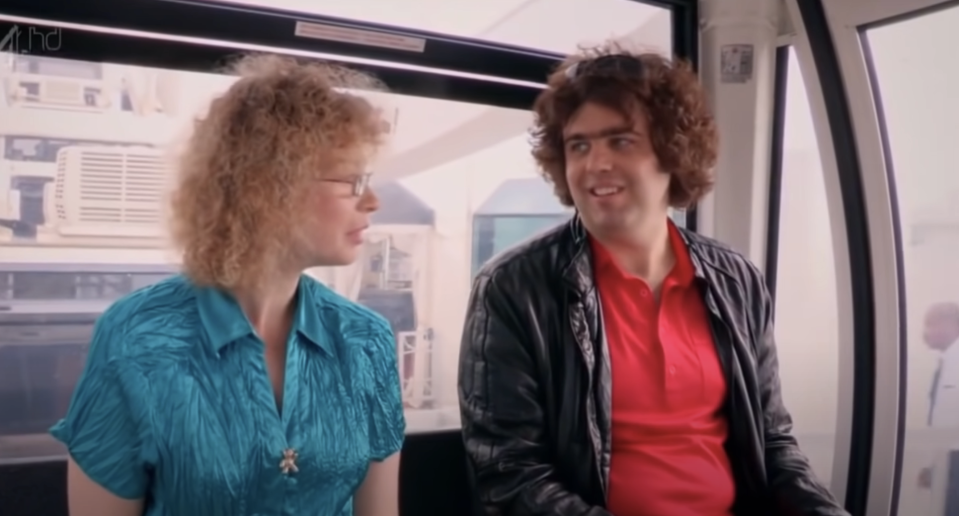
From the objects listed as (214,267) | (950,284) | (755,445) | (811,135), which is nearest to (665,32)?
(811,135)

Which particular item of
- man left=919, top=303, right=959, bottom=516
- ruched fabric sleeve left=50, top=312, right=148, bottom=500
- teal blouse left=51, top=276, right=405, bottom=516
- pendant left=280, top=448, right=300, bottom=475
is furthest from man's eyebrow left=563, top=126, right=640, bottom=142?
man left=919, top=303, right=959, bottom=516

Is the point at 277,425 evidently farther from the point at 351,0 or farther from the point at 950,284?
the point at 950,284

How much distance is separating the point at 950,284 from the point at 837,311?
355 mm

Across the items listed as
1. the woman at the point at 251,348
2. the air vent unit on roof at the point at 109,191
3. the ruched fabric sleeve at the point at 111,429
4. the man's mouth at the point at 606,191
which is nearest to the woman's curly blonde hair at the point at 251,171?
the woman at the point at 251,348

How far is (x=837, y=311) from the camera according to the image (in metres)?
2.74

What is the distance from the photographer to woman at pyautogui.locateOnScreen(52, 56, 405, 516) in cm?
135

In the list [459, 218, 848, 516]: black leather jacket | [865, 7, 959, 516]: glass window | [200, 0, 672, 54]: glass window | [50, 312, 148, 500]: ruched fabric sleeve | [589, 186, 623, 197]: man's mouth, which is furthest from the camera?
[865, 7, 959, 516]: glass window

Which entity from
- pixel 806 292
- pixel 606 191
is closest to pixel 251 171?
pixel 606 191

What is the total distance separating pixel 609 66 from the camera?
6.16 feet

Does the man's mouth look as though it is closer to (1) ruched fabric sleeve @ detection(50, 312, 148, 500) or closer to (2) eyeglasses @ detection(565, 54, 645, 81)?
(2) eyeglasses @ detection(565, 54, 645, 81)

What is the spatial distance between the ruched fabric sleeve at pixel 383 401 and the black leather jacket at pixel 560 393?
0.19 metres

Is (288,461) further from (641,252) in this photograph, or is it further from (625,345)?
(641,252)

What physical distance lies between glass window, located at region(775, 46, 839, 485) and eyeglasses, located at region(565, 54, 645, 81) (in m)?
1.13

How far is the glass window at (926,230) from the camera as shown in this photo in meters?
2.48
